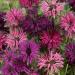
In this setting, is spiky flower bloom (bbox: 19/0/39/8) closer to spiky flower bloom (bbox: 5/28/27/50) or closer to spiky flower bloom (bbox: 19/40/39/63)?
spiky flower bloom (bbox: 5/28/27/50)

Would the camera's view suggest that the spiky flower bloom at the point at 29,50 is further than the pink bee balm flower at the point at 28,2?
No

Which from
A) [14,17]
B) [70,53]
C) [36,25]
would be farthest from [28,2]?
[70,53]

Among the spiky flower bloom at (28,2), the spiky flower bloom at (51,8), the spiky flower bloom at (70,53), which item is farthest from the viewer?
the spiky flower bloom at (28,2)

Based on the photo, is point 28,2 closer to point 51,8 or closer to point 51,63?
point 51,8

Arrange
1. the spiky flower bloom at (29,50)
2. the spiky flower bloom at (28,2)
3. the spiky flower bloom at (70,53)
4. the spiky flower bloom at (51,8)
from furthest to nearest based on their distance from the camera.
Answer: the spiky flower bloom at (28,2) → the spiky flower bloom at (51,8) → the spiky flower bloom at (70,53) → the spiky flower bloom at (29,50)

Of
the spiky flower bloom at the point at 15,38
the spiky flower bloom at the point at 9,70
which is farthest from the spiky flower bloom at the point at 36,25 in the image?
the spiky flower bloom at the point at 9,70

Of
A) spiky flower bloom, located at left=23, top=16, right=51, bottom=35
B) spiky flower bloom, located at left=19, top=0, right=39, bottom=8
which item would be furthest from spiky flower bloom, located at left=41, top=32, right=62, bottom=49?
spiky flower bloom, located at left=19, top=0, right=39, bottom=8

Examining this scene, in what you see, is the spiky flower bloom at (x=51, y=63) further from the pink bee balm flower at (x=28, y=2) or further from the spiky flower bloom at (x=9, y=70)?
the pink bee balm flower at (x=28, y=2)
